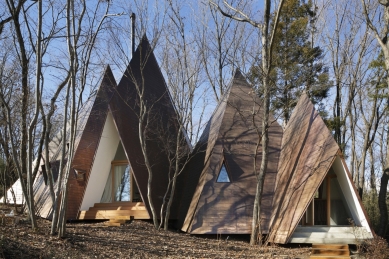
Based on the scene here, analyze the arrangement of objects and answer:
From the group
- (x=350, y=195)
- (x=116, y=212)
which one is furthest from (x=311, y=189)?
(x=116, y=212)

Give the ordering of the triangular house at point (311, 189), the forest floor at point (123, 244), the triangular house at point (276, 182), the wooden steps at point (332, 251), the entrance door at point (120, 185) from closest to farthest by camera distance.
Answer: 1. the forest floor at point (123, 244)
2. the wooden steps at point (332, 251)
3. the triangular house at point (311, 189)
4. the triangular house at point (276, 182)
5. the entrance door at point (120, 185)

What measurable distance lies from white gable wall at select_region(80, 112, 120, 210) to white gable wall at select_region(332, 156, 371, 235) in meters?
7.26

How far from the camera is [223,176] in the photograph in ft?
40.9

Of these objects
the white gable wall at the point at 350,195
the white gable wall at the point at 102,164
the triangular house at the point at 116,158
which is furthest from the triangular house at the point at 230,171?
the white gable wall at the point at 102,164

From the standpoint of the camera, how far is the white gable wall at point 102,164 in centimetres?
1339

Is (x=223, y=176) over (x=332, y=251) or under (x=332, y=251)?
over

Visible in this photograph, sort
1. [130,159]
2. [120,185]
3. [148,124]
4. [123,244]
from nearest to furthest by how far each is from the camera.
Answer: [123,244]
[130,159]
[120,185]
[148,124]

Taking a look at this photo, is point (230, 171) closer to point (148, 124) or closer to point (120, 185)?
point (148, 124)

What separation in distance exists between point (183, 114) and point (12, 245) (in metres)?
7.85

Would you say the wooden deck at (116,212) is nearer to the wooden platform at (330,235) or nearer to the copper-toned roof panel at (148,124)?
the copper-toned roof panel at (148,124)

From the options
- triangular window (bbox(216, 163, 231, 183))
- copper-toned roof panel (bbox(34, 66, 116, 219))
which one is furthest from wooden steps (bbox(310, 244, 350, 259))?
copper-toned roof panel (bbox(34, 66, 116, 219))

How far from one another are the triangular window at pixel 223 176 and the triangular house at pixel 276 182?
0.03 meters

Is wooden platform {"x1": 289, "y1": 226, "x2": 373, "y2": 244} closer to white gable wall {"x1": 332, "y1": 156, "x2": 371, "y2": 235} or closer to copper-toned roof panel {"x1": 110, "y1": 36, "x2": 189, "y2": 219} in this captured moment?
white gable wall {"x1": 332, "y1": 156, "x2": 371, "y2": 235}

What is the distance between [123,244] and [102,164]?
4.89 meters
